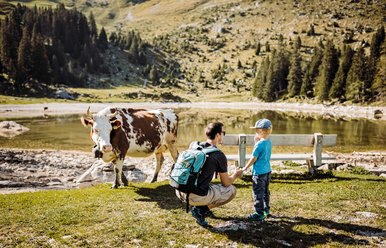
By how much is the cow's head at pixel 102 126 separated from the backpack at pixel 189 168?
186 inches

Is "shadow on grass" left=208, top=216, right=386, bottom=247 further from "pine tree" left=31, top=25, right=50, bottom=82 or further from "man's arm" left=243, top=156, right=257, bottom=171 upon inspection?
"pine tree" left=31, top=25, right=50, bottom=82

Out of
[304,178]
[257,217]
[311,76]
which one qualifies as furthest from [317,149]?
[311,76]

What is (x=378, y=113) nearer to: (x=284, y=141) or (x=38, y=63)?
(x=284, y=141)

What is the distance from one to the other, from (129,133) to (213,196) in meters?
6.44

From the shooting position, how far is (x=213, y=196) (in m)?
7.63

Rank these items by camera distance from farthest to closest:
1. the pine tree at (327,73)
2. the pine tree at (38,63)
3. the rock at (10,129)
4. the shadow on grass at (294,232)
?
1. the pine tree at (38,63)
2. the pine tree at (327,73)
3. the rock at (10,129)
4. the shadow on grass at (294,232)

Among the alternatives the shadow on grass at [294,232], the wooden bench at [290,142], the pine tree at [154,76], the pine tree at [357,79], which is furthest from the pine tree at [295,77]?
the shadow on grass at [294,232]

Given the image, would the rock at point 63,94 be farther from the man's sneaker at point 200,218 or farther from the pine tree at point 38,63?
the man's sneaker at point 200,218

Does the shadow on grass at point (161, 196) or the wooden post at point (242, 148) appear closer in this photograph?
the shadow on grass at point (161, 196)

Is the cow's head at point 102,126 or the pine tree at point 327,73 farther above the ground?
the pine tree at point 327,73

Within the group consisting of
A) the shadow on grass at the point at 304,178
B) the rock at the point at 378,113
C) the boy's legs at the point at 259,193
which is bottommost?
the rock at the point at 378,113

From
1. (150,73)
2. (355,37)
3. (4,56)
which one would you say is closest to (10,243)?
(4,56)

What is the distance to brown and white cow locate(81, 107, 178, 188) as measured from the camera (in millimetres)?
11758

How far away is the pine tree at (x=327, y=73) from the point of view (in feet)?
340
